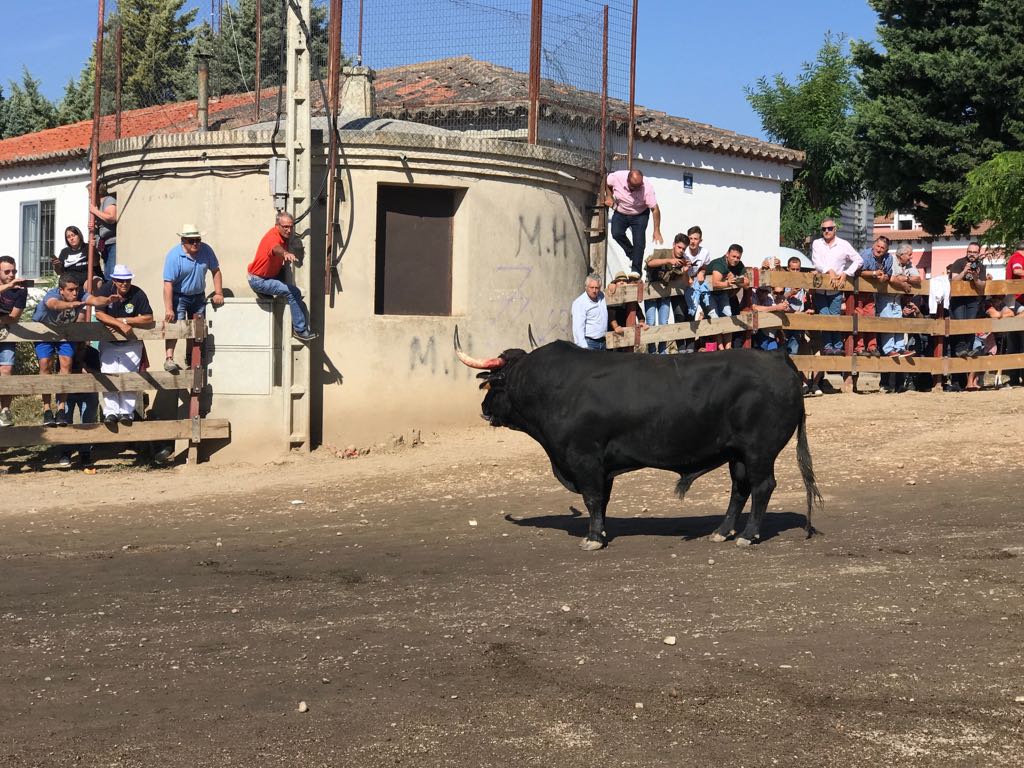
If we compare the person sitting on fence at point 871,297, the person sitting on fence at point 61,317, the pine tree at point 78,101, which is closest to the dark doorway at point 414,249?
the person sitting on fence at point 61,317

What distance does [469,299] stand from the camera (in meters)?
15.1

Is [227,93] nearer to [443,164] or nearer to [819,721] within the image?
[443,164]

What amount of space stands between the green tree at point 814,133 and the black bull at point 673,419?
2577 centimetres

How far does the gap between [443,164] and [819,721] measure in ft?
33.3

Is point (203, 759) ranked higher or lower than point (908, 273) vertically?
lower

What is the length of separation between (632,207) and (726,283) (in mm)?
1433

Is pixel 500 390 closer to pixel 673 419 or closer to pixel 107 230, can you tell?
pixel 673 419

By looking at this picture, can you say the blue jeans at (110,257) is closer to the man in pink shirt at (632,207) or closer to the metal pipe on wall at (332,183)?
the metal pipe on wall at (332,183)

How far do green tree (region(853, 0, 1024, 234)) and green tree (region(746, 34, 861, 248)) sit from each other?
394 centimetres

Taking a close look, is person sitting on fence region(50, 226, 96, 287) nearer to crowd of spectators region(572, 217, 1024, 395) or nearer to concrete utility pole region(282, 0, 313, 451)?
concrete utility pole region(282, 0, 313, 451)

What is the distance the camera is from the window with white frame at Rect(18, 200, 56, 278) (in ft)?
88.0

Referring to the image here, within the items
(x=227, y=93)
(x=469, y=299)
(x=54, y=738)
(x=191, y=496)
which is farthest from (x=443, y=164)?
(x=227, y=93)

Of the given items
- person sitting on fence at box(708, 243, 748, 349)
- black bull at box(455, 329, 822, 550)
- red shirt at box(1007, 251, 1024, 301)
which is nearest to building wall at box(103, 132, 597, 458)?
person sitting on fence at box(708, 243, 748, 349)

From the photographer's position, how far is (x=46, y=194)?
87.9 feet
